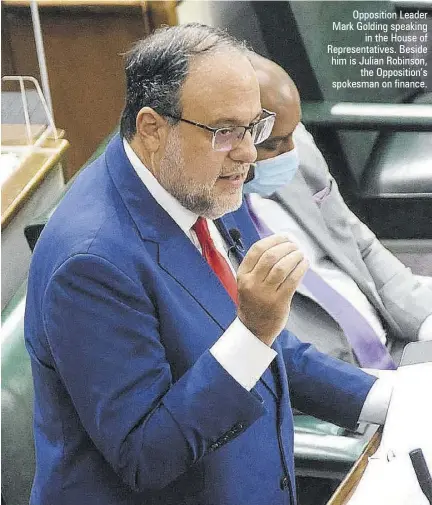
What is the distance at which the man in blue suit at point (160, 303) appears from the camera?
3.17ft

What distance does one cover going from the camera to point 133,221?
102 centimetres

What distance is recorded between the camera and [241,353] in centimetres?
98

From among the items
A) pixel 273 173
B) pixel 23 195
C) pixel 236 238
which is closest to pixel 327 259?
pixel 273 173

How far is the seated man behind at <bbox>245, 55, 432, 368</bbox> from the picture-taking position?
5.10ft

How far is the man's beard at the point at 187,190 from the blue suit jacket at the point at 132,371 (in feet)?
0.10

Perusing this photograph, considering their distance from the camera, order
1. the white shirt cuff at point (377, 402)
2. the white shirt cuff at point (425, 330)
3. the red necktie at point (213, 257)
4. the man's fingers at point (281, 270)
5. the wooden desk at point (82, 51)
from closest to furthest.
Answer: the man's fingers at point (281, 270) < the red necktie at point (213, 257) < the white shirt cuff at point (377, 402) < the white shirt cuff at point (425, 330) < the wooden desk at point (82, 51)

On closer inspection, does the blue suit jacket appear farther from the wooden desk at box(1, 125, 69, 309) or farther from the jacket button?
the wooden desk at box(1, 125, 69, 309)

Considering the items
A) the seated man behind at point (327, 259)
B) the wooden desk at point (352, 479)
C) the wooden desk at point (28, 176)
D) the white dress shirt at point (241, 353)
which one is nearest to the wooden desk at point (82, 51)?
the wooden desk at point (28, 176)

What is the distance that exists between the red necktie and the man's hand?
0.11 m

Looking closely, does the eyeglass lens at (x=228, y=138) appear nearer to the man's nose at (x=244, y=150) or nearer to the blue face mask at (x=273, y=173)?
the man's nose at (x=244, y=150)

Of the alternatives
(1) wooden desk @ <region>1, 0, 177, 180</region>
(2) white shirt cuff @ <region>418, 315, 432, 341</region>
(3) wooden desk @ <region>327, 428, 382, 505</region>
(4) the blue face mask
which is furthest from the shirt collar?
(1) wooden desk @ <region>1, 0, 177, 180</region>

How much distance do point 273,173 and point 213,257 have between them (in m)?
0.51

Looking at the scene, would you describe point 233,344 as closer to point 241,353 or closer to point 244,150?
point 241,353

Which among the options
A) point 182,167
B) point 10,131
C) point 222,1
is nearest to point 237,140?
point 182,167
